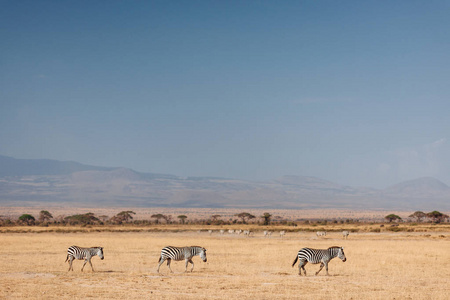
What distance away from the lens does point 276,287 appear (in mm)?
20141

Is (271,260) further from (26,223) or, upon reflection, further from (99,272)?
(26,223)

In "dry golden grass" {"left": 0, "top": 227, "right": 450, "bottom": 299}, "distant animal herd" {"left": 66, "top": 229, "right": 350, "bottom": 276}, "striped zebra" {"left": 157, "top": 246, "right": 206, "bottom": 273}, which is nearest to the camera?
"dry golden grass" {"left": 0, "top": 227, "right": 450, "bottom": 299}

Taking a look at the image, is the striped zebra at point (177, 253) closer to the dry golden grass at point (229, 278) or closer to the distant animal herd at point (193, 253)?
the distant animal herd at point (193, 253)

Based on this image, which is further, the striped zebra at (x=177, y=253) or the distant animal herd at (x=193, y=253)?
the striped zebra at (x=177, y=253)

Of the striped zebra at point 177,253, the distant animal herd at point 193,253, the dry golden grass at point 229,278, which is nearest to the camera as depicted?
the dry golden grass at point 229,278

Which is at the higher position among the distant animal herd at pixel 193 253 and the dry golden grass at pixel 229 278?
the distant animal herd at pixel 193 253

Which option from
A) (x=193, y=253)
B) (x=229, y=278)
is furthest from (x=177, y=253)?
(x=229, y=278)

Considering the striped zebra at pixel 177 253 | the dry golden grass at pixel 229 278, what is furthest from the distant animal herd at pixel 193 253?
the dry golden grass at pixel 229 278

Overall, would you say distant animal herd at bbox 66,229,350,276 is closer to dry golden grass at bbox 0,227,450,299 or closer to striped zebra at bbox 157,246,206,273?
striped zebra at bbox 157,246,206,273

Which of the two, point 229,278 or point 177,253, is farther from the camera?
point 177,253

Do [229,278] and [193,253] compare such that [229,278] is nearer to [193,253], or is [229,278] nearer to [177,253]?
[193,253]

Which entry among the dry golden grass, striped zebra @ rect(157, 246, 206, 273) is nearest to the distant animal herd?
striped zebra @ rect(157, 246, 206, 273)

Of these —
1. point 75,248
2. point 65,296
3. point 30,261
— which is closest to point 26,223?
point 30,261

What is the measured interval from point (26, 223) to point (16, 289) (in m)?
73.3
